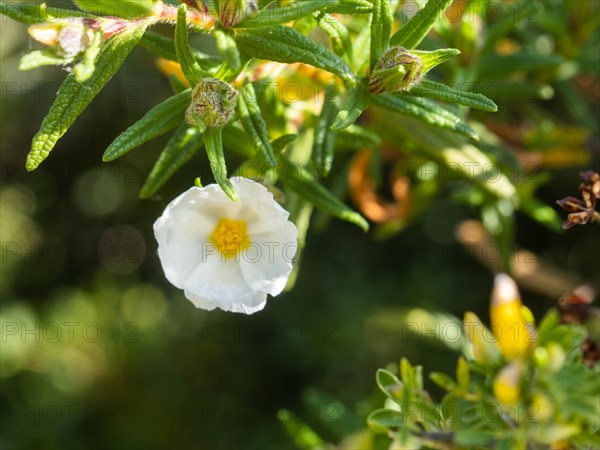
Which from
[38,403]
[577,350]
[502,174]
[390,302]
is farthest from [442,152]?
[38,403]

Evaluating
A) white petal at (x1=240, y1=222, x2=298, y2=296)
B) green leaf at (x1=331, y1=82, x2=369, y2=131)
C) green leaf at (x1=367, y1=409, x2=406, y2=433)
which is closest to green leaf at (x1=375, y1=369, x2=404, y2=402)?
green leaf at (x1=367, y1=409, x2=406, y2=433)

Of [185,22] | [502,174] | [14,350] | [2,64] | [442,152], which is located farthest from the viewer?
[2,64]

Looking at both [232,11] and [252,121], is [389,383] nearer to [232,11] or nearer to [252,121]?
[252,121]

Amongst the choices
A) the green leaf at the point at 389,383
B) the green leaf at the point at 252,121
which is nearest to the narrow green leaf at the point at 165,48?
the green leaf at the point at 252,121

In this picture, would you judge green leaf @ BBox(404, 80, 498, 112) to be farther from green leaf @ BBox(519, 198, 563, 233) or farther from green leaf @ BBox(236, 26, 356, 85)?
green leaf @ BBox(519, 198, 563, 233)

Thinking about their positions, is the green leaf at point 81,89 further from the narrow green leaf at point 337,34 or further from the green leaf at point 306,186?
the green leaf at point 306,186

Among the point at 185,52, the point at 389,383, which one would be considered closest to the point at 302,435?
the point at 389,383

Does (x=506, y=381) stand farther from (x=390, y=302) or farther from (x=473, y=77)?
(x=390, y=302)
